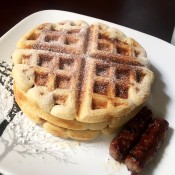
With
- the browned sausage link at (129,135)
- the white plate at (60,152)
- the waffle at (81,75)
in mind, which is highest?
the waffle at (81,75)

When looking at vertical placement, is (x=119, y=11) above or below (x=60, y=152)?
above

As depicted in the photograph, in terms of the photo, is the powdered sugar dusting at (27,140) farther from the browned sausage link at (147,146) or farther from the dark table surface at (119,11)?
the dark table surface at (119,11)

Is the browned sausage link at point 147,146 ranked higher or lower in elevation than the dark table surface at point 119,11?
lower

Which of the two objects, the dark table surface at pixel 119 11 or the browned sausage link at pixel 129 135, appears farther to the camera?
the dark table surface at pixel 119 11

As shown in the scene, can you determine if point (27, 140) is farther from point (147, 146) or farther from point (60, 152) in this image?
point (147, 146)

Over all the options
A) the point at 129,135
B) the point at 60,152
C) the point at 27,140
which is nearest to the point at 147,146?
the point at 129,135

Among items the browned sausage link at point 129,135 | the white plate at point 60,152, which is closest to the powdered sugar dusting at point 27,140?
the white plate at point 60,152
